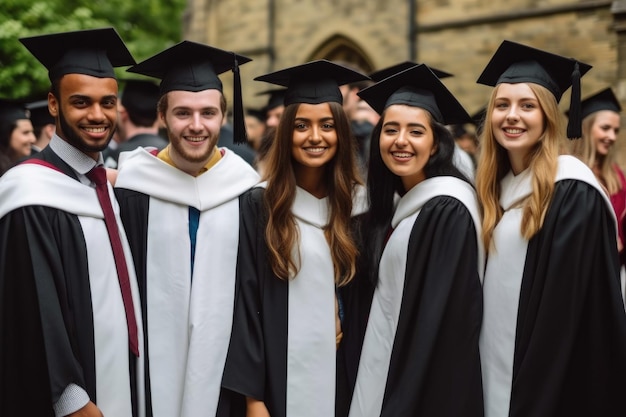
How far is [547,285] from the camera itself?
2881mm

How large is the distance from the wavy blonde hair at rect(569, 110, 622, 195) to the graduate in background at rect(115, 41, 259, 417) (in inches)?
125

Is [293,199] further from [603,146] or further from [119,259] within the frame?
[603,146]

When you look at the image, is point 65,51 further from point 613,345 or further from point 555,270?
point 613,345

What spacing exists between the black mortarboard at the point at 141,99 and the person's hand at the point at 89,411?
Result: 9.85 feet

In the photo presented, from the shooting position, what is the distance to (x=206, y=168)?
3.49 metres

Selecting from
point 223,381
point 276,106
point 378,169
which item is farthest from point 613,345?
point 276,106

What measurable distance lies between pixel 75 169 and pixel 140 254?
527 millimetres

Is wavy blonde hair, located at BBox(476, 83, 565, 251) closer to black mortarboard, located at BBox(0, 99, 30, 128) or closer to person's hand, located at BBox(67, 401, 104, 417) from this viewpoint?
person's hand, located at BBox(67, 401, 104, 417)

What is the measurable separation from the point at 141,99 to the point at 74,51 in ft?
7.96

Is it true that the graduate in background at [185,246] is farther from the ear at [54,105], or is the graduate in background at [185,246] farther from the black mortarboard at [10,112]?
the black mortarboard at [10,112]

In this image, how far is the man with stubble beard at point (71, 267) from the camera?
2.79 m

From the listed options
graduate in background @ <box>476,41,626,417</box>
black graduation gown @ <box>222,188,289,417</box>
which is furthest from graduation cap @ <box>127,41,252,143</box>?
graduate in background @ <box>476,41,626,417</box>

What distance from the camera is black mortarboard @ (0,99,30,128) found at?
19.1 feet

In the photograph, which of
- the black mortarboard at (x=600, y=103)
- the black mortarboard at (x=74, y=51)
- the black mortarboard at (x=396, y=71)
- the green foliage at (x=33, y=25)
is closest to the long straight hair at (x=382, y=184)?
the black mortarboard at (x=396, y=71)
